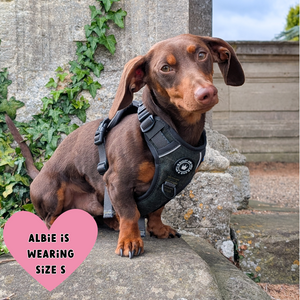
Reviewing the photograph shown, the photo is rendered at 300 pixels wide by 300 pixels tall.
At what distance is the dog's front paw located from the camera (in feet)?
6.18

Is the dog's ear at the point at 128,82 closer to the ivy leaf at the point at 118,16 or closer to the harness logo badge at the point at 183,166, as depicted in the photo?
the harness logo badge at the point at 183,166

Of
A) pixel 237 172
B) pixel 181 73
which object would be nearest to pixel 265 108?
pixel 237 172

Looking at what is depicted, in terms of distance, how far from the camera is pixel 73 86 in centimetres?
305

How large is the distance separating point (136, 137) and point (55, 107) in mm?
1312

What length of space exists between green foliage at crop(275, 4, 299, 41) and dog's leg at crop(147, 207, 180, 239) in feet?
52.6

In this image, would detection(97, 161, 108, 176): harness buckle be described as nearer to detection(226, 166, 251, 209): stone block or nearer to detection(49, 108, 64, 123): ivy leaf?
detection(49, 108, 64, 123): ivy leaf

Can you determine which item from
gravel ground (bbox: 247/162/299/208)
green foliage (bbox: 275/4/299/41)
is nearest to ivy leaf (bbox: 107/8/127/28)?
gravel ground (bbox: 247/162/299/208)

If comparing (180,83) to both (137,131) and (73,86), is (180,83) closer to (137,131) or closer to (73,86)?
(137,131)

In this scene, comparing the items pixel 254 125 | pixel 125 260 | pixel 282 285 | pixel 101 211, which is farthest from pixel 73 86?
pixel 254 125

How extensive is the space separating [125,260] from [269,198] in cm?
400

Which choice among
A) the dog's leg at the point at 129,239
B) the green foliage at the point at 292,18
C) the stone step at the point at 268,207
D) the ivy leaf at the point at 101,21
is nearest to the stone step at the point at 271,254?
the stone step at the point at 268,207

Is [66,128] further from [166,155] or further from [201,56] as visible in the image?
[201,56]

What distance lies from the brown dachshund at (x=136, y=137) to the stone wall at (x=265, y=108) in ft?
22.8

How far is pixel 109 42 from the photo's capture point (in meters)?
3.00
